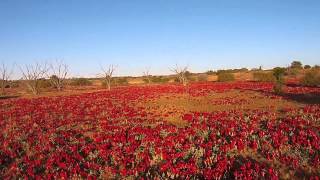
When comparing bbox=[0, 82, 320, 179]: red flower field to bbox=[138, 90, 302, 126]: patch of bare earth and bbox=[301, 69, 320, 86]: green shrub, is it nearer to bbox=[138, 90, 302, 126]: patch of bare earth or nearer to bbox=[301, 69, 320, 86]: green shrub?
bbox=[138, 90, 302, 126]: patch of bare earth

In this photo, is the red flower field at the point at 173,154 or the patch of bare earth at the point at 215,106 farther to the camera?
the patch of bare earth at the point at 215,106

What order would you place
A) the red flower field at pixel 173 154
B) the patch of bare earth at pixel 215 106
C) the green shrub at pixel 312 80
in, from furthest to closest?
1. the green shrub at pixel 312 80
2. the patch of bare earth at pixel 215 106
3. the red flower field at pixel 173 154

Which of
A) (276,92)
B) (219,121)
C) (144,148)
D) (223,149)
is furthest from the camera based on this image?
(276,92)

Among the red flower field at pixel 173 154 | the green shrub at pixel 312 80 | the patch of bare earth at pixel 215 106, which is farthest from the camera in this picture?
the green shrub at pixel 312 80

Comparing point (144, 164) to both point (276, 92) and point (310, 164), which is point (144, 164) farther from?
point (276, 92)

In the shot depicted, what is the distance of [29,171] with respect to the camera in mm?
7805

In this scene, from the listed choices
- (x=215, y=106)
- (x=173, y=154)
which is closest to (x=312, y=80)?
(x=215, y=106)

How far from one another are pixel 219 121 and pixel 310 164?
6661mm

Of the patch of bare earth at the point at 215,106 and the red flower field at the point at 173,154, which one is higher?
the red flower field at the point at 173,154

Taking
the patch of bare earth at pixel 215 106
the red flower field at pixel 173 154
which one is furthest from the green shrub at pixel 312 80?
the red flower field at pixel 173 154

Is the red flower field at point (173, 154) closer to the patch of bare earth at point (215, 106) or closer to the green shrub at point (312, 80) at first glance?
the patch of bare earth at point (215, 106)

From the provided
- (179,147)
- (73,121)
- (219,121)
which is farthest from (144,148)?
(73,121)

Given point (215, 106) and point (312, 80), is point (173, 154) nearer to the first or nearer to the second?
point (215, 106)

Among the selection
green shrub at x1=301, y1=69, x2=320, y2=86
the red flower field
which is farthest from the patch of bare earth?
green shrub at x1=301, y1=69, x2=320, y2=86
